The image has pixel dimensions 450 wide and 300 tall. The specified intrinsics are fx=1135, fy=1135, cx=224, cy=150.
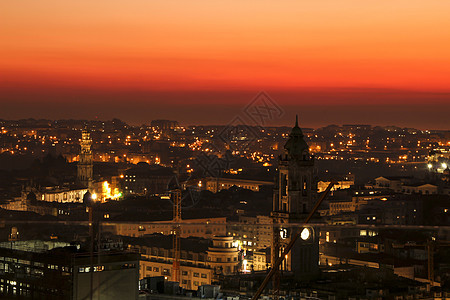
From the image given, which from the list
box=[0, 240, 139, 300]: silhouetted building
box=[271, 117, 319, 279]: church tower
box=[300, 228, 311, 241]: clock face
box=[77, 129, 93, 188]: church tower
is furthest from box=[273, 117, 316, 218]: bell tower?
box=[77, 129, 93, 188]: church tower

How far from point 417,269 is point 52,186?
27.3m

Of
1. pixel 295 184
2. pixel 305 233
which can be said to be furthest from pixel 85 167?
pixel 305 233

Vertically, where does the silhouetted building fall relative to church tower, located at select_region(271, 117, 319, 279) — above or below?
below

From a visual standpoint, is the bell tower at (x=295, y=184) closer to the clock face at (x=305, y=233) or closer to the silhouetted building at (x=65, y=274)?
the silhouetted building at (x=65, y=274)

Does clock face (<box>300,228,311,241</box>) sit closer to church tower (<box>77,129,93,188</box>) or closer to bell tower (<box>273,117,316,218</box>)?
bell tower (<box>273,117,316,218</box>)

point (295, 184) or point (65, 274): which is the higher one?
point (295, 184)

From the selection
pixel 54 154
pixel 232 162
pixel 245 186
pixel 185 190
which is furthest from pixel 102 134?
pixel 185 190

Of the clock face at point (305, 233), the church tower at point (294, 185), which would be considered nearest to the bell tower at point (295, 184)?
the church tower at point (294, 185)

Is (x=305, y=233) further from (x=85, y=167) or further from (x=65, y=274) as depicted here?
(x=85, y=167)

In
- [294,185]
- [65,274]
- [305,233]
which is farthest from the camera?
[294,185]

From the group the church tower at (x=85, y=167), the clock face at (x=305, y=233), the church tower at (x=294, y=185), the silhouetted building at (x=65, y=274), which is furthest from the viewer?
the church tower at (x=85, y=167)

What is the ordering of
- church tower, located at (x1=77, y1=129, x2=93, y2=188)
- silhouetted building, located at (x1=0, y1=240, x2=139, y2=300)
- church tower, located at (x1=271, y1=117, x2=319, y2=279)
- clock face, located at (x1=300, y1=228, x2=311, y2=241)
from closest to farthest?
clock face, located at (x1=300, y1=228, x2=311, y2=241) → silhouetted building, located at (x1=0, y1=240, x2=139, y2=300) → church tower, located at (x1=271, y1=117, x2=319, y2=279) → church tower, located at (x1=77, y1=129, x2=93, y2=188)

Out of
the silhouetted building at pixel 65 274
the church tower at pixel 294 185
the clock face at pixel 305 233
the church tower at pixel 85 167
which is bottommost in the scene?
the silhouetted building at pixel 65 274

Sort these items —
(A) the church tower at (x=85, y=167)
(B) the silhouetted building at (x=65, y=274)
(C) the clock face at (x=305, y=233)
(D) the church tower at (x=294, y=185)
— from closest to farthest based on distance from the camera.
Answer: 1. (C) the clock face at (x=305, y=233)
2. (B) the silhouetted building at (x=65, y=274)
3. (D) the church tower at (x=294, y=185)
4. (A) the church tower at (x=85, y=167)
